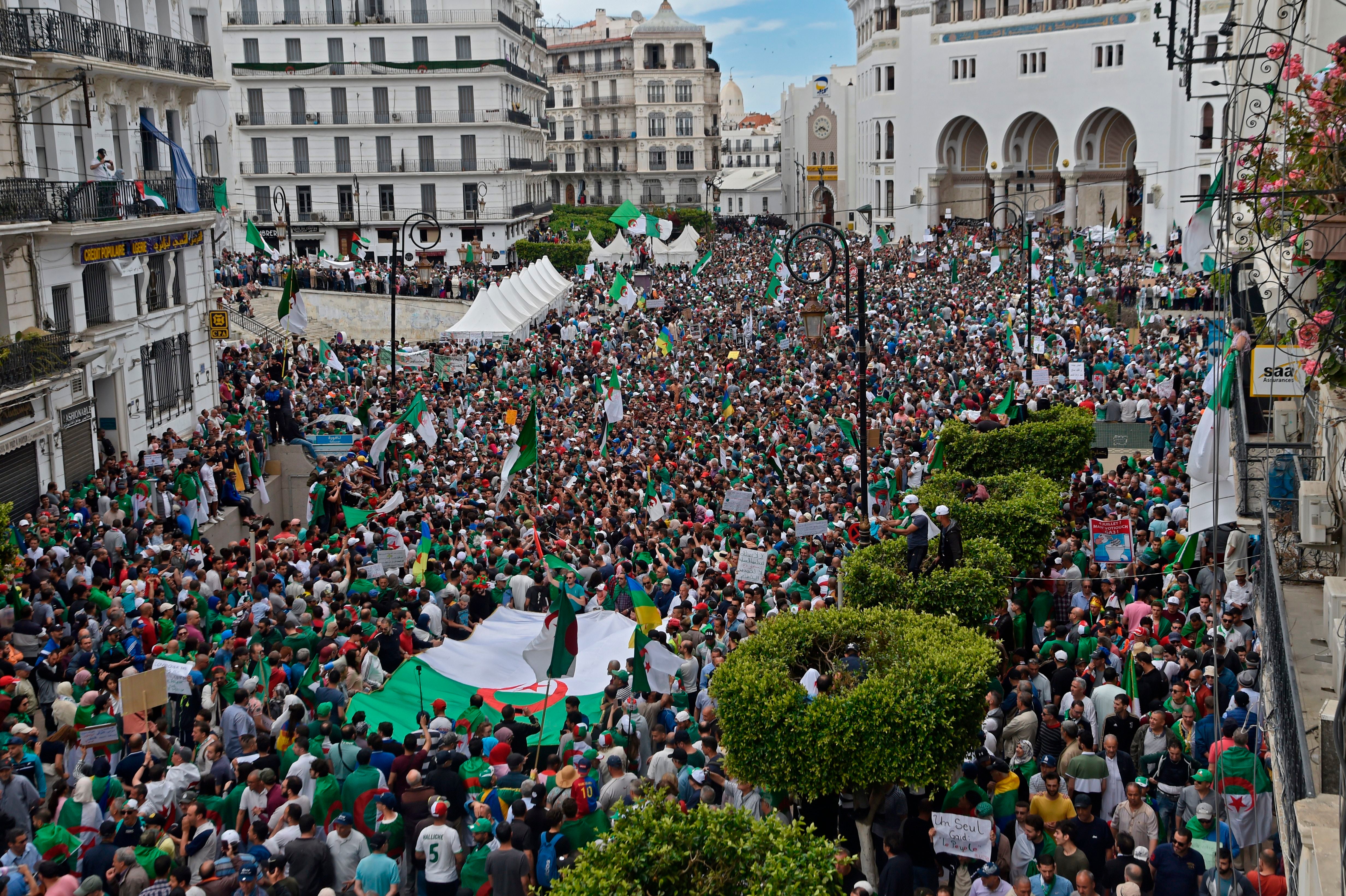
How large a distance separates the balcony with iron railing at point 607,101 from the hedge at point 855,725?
93503 millimetres

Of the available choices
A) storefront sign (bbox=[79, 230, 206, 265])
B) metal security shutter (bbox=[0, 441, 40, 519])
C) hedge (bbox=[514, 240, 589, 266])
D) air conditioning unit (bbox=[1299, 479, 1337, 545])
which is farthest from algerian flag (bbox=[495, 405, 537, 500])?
hedge (bbox=[514, 240, 589, 266])

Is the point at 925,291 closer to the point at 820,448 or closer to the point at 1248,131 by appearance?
the point at 820,448

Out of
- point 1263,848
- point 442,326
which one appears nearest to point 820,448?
point 1263,848

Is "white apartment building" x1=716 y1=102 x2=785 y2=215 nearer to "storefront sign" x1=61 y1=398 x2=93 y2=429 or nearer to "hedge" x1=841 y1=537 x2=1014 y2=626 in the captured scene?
"storefront sign" x1=61 y1=398 x2=93 y2=429

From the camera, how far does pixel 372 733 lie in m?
11.7

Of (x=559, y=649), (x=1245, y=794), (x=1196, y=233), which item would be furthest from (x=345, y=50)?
(x=1245, y=794)

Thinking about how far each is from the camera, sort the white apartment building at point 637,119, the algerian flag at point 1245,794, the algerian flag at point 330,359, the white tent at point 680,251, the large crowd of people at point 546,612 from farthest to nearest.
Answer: the white apartment building at point 637,119, the white tent at point 680,251, the algerian flag at point 330,359, the large crowd of people at point 546,612, the algerian flag at point 1245,794

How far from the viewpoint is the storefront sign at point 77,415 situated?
2325cm

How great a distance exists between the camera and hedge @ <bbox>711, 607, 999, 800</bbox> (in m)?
10.0

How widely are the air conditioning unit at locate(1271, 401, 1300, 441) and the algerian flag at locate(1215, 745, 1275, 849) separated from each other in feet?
21.9

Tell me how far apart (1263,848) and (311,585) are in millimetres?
11666

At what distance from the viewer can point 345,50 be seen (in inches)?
2331

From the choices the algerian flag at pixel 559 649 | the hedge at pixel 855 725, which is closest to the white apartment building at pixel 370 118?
the algerian flag at pixel 559 649

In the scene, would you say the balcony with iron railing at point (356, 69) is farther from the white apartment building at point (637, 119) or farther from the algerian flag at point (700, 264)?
the white apartment building at point (637, 119)
